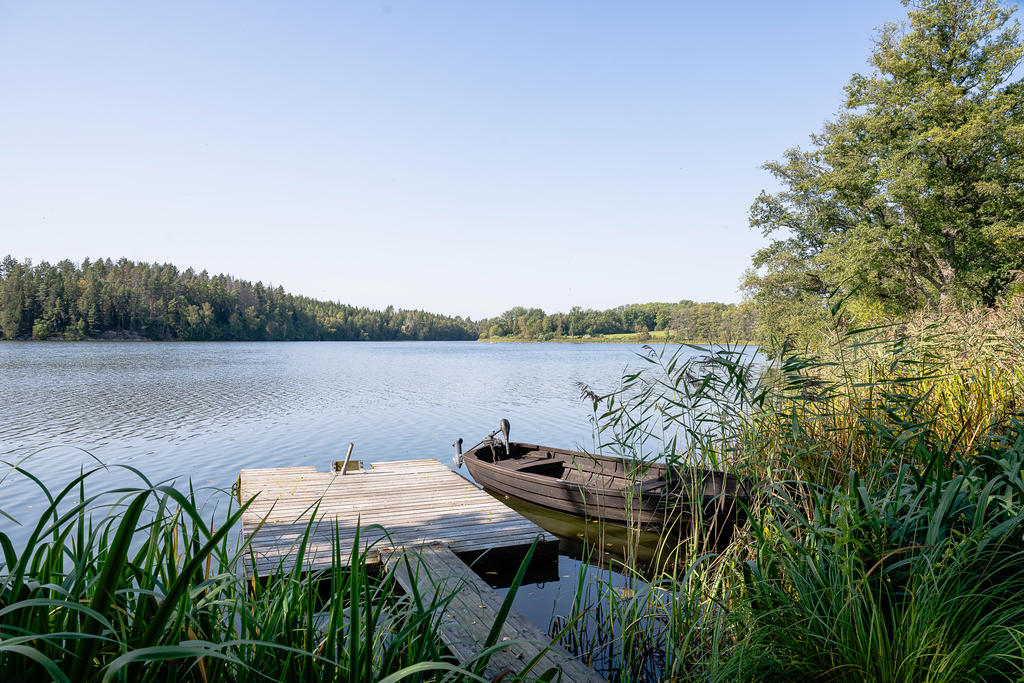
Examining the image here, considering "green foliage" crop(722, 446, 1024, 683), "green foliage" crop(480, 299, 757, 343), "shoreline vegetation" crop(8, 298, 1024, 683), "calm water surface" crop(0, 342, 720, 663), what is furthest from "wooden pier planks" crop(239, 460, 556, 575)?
"green foliage" crop(480, 299, 757, 343)

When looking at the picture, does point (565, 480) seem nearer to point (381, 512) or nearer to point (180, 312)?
point (381, 512)

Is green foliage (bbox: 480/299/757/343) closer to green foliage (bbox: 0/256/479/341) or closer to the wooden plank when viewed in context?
the wooden plank

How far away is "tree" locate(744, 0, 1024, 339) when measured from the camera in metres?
18.2

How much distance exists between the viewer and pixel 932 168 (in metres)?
19.5

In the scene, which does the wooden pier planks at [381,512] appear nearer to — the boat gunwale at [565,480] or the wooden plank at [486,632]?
the boat gunwale at [565,480]

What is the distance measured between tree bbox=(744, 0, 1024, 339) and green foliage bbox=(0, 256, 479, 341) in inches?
2980

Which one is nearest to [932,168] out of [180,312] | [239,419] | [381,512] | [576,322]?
[381,512]

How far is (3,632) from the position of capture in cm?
140

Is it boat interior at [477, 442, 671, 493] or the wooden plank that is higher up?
the wooden plank

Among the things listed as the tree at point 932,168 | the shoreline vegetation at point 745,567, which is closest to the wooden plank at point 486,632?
the shoreline vegetation at point 745,567

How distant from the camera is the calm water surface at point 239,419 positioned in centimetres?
1175

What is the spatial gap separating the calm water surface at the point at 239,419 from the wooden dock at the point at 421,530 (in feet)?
3.36

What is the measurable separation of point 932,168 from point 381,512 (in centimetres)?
2173

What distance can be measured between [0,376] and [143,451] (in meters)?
19.5
